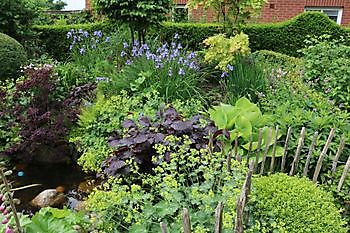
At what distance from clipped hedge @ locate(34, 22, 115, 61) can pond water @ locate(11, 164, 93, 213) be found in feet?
17.7

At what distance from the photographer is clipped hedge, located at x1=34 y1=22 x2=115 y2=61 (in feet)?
32.4

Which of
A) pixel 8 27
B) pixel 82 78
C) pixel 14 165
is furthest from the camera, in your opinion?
pixel 8 27

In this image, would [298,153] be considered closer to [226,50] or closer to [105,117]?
[105,117]

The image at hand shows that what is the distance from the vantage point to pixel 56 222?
255cm

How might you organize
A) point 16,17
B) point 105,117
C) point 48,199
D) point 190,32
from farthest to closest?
point 190,32
point 16,17
point 105,117
point 48,199

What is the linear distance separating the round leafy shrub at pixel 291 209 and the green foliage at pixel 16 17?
7.51 meters

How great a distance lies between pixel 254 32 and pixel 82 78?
479 centimetres

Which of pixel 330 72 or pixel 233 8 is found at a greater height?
pixel 233 8

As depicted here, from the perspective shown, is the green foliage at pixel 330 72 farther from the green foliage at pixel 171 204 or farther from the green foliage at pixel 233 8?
the green foliage at pixel 171 204

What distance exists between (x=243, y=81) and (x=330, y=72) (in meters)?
1.10

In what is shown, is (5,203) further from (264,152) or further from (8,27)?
(8,27)

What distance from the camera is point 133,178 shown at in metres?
2.97

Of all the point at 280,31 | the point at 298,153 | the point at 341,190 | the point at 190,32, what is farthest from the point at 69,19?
the point at 341,190

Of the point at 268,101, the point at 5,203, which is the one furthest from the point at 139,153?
the point at 268,101
